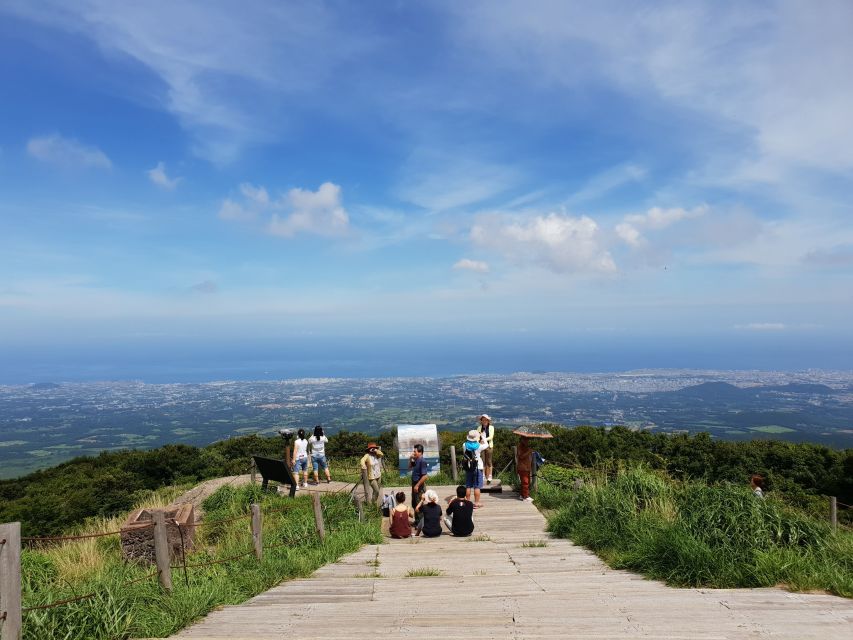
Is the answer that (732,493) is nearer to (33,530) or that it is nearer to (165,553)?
(165,553)

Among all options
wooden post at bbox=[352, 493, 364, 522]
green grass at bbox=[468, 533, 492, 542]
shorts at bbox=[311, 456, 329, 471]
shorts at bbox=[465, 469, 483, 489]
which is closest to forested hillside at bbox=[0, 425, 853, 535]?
shorts at bbox=[465, 469, 483, 489]

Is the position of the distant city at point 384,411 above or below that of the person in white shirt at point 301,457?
below

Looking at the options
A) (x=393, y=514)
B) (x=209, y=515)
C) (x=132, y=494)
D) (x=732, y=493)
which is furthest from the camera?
(x=132, y=494)

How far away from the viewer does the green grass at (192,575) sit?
16.3ft

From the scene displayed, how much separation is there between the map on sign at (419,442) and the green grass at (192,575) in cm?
450

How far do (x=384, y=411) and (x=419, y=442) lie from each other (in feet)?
196

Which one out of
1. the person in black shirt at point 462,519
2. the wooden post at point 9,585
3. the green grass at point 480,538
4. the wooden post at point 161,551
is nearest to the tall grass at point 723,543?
the green grass at point 480,538

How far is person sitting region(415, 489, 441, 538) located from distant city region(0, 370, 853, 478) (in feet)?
106

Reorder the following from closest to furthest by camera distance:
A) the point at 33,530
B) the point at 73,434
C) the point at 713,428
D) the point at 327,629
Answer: the point at 327,629 → the point at 33,530 → the point at 713,428 → the point at 73,434

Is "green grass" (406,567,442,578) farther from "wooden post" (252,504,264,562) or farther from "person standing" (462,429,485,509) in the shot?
"person standing" (462,429,485,509)

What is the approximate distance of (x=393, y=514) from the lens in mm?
10227

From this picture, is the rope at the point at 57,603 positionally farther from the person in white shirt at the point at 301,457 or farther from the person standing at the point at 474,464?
the person in white shirt at the point at 301,457

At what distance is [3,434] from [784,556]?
8949cm

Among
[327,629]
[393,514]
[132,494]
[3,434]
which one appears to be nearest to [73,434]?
[3,434]
